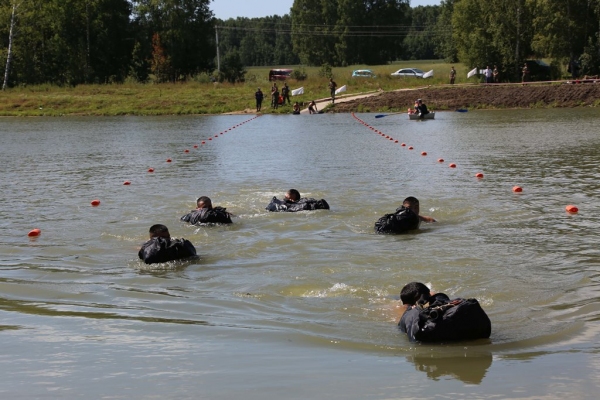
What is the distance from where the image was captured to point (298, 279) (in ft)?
34.9

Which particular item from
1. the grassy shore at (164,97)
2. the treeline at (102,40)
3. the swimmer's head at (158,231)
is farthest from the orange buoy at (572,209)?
the treeline at (102,40)

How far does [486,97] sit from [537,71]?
11810 mm

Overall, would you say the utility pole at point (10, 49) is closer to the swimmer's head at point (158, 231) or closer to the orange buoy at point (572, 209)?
the swimmer's head at point (158, 231)

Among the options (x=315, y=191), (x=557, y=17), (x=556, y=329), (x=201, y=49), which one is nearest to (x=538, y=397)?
(x=556, y=329)

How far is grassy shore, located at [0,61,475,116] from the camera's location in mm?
53781

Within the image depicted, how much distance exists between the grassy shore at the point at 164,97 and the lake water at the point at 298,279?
29.6 metres

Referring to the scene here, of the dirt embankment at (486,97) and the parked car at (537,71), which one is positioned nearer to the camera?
the dirt embankment at (486,97)

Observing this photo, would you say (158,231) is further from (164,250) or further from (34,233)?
(34,233)

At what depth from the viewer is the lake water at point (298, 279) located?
6660 mm

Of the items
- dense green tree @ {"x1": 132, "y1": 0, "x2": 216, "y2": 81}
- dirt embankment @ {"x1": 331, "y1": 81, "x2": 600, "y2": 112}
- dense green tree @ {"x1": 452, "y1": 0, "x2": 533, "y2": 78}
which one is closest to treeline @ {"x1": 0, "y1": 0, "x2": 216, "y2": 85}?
dense green tree @ {"x1": 132, "y1": 0, "x2": 216, "y2": 81}

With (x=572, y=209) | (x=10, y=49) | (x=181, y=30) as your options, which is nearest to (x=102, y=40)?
(x=181, y=30)

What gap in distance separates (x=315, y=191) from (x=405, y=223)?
5024 mm

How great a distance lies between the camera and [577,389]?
612cm

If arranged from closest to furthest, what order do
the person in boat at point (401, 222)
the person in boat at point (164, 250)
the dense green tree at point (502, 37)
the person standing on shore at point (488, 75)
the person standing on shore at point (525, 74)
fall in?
the person in boat at point (164, 250), the person in boat at point (401, 222), the person standing on shore at point (525, 74), the person standing on shore at point (488, 75), the dense green tree at point (502, 37)
